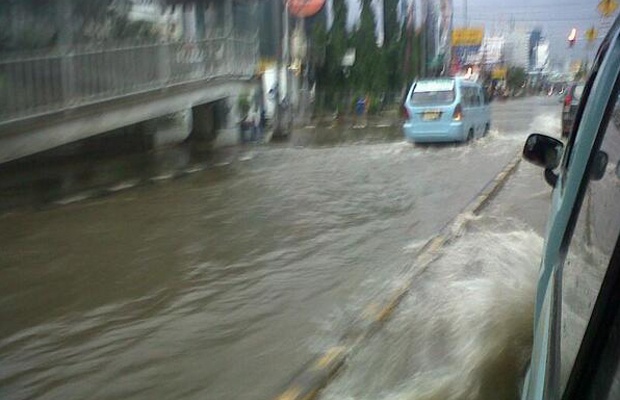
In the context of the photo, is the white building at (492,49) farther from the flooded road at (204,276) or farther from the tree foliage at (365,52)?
the flooded road at (204,276)

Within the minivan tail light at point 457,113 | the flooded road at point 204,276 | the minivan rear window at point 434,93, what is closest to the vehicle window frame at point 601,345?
the flooded road at point 204,276

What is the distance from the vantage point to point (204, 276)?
7715mm

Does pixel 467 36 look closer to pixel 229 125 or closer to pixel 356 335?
pixel 229 125

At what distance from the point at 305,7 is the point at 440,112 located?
62.4 ft

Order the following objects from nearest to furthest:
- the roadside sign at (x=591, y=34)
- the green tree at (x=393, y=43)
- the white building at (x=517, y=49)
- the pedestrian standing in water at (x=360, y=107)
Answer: the roadside sign at (x=591, y=34)
the pedestrian standing in water at (x=360, y=107)
the green tree at (x=393, y=43)
the white building at (x=517, y=49)

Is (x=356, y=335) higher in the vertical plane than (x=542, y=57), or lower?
higher

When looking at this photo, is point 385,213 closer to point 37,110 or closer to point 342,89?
point 37,110

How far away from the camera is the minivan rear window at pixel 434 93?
20.6 metres

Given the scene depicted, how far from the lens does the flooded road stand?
523 cm

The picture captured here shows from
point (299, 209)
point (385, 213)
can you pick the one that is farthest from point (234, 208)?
point (385, 213)

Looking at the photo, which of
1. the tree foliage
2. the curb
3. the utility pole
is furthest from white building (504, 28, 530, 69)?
the curb

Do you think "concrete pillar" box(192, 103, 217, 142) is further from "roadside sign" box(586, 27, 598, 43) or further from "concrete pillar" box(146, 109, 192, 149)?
"roadside sign" box(586, 27, 598, 43)

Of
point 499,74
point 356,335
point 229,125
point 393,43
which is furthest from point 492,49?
point 356,335

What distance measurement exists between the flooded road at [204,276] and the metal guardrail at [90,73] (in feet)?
5.40
